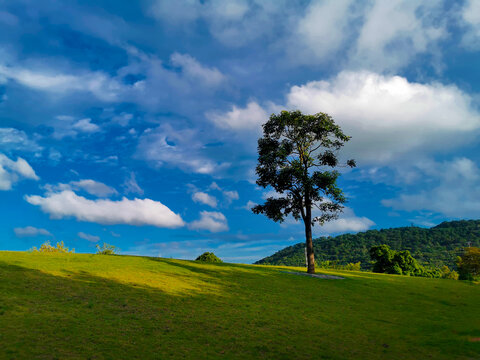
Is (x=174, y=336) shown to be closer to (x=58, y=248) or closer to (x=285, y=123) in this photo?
(x=285, y=123)

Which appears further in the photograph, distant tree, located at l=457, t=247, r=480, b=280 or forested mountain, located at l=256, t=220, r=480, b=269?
forested mountain, located at l=256, t=220, r=480, b=269

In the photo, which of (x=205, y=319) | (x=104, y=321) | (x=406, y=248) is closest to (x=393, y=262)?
(x=205, y=319)

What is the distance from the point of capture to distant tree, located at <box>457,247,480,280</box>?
7412 cm

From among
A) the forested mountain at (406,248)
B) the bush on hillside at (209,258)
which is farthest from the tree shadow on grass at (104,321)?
the forested mountain at (406,248)

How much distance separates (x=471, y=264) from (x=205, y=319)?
8490 centimetres

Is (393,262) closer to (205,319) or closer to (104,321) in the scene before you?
(205,319)

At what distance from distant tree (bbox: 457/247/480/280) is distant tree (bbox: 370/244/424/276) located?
964 centimetres

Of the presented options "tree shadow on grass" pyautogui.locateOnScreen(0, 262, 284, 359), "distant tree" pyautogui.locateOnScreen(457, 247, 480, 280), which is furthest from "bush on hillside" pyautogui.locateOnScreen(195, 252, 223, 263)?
"distant tree" pyautogui.locateOnScreen(457, 247, 480, 280)

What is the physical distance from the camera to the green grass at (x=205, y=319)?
12406 mm

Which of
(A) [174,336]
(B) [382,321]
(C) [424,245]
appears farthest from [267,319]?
(C) [424,245]

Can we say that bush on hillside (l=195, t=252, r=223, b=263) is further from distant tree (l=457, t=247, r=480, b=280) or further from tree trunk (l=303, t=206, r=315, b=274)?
distant tree (l=457, t=247, r=480, b=280)

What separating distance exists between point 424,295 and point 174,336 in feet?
95.7

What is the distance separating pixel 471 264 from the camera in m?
75.2

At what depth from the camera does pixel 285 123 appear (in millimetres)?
43188
